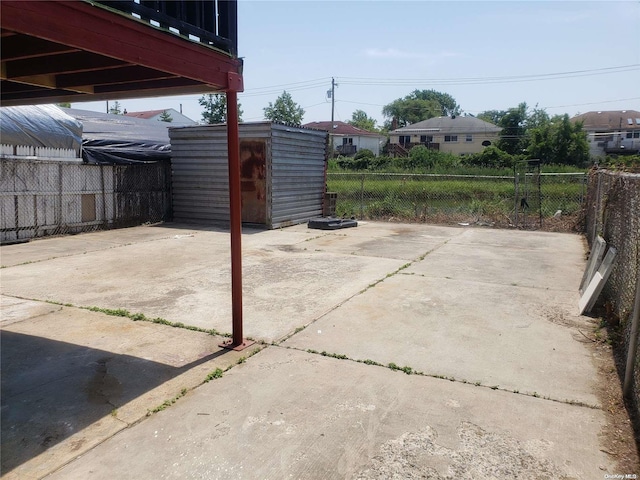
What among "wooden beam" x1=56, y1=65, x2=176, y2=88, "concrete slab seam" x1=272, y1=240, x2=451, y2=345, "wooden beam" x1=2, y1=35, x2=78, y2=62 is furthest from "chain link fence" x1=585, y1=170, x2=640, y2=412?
"wooden beam" x1=2, y1=35, x2=78, y2=62

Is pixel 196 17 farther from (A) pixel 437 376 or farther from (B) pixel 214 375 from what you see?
(A) pixel 437 376

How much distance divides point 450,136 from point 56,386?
55.4 metres

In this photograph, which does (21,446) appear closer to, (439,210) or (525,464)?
(525,464)

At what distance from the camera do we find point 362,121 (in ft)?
304

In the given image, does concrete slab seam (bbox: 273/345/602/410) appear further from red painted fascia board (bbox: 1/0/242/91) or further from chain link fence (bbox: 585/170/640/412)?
red painted fascia board (bbox: 1/0/242/91)

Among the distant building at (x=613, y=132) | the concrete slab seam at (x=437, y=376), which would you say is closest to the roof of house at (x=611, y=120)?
the distant building at (x=613, y=132)

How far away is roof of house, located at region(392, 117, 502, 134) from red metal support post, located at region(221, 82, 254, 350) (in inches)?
2066

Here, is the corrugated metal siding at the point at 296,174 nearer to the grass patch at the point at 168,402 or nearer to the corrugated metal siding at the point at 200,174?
the corrugated metal siding at the point at 200,174

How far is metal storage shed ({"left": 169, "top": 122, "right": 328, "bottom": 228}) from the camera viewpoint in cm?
1169

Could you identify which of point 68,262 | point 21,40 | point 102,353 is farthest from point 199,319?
point 68,262

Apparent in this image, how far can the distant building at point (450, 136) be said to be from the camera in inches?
2074

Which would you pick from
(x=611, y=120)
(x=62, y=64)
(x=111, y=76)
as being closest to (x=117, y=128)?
(x=111, y=76)

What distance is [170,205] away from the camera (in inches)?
529

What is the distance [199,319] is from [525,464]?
339 centimetres
